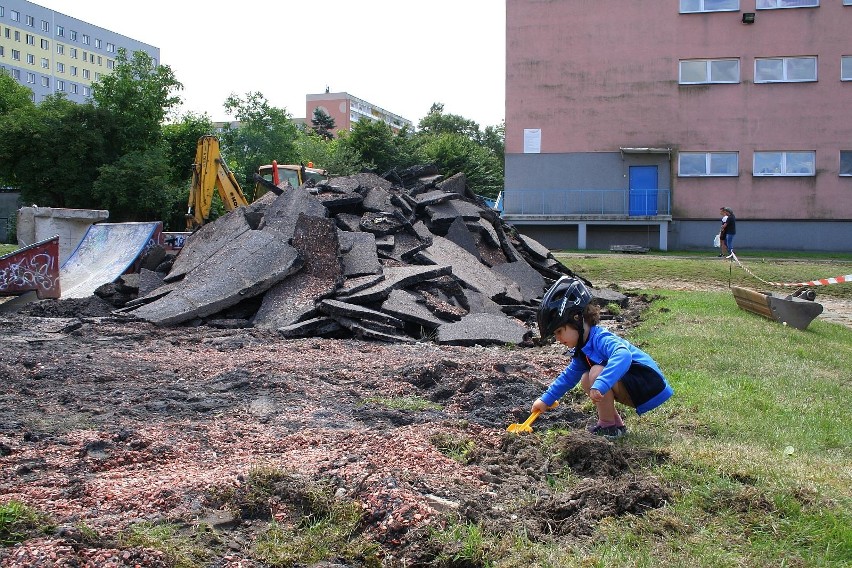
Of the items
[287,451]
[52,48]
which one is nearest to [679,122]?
[287,451]

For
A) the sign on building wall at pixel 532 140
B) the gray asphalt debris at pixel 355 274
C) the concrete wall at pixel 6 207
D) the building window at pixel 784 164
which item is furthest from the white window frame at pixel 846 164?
the concrete wall at pixel 6 207

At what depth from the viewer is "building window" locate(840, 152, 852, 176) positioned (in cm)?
3228

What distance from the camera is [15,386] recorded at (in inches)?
264

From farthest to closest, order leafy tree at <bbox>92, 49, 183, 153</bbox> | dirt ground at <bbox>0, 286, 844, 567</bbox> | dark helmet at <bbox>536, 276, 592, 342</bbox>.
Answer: leafy tree at <bbox>92, 49, 183, 153</bbox>, dark helmet at <bbox>536, 276, 592, 342</bbox>, dirt ground at <bbox>0, 286, 844, 567</bbox>

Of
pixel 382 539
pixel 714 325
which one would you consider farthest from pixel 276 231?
pixel 382 539

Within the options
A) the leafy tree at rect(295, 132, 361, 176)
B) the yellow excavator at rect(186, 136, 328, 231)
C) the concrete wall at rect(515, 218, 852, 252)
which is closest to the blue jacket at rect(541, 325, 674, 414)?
the yellow excavator at rect(186, 136, 328, 231)

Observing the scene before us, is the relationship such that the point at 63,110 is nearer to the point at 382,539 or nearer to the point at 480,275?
the point at 480,275

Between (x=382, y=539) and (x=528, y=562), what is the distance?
27.0 inches

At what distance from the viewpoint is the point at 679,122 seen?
33.4 metres

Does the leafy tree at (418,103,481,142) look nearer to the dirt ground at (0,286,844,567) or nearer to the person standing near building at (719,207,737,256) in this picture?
the person standing near building at (719,207,737,256)

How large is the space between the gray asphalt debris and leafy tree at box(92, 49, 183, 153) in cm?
2517

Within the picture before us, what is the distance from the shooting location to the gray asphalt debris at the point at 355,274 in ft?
34.8

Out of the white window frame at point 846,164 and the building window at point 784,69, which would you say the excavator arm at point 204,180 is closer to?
the building window at point 784,69

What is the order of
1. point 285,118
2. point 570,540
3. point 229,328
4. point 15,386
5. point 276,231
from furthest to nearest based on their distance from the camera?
point 285,118 → point 276,231 → point 229,328 → point 15,386 → point 570,540
